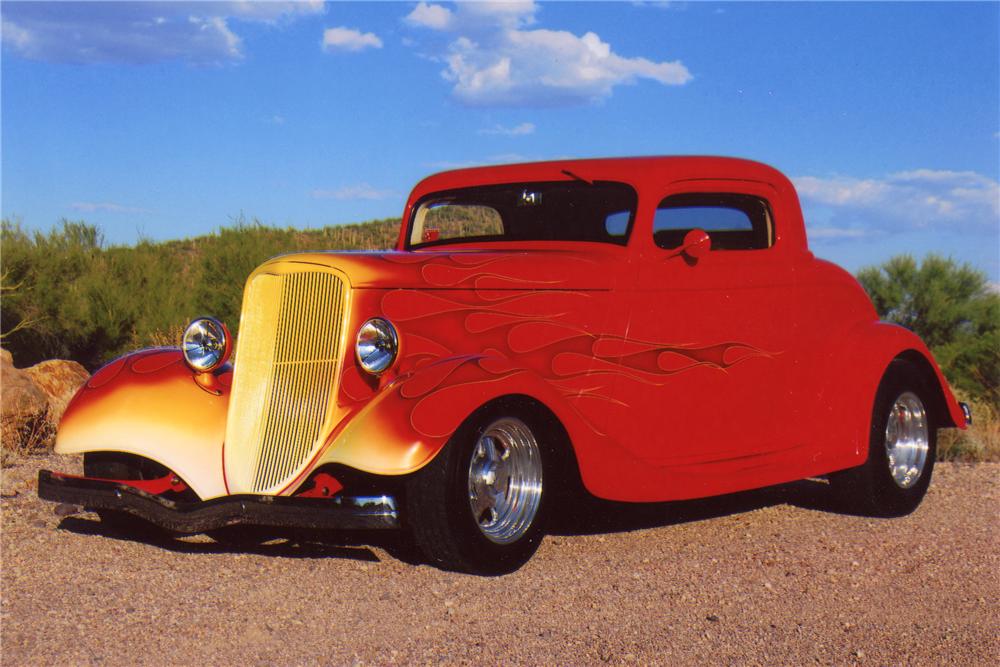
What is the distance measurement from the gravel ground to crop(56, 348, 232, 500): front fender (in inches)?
19.9

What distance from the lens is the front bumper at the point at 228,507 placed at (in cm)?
490

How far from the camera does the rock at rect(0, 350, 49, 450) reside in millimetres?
9305

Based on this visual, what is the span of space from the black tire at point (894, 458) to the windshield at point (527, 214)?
224 cm

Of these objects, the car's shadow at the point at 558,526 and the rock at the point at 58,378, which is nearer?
the car's shadow at the point at 558,526

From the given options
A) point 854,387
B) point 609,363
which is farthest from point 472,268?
point 854,387

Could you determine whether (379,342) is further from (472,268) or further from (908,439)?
(908,439)

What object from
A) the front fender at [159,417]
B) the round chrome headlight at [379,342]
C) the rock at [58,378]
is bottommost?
the rock at [58,378]

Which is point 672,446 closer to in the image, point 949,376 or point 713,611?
point 713,611

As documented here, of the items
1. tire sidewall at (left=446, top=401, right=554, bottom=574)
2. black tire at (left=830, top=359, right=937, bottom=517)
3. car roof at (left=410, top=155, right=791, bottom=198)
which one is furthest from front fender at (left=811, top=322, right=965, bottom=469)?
tire sidewall at (left=446, top=401, right=554, bottom=574)

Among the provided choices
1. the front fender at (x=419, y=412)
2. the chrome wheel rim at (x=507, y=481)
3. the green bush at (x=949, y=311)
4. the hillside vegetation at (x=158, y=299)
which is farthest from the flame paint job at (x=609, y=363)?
the green bush at (x=949, y=311)

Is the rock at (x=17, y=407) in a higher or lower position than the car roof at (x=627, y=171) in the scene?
lower

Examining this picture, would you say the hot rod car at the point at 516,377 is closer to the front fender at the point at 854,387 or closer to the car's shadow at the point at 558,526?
the front fender at the point at 854,387

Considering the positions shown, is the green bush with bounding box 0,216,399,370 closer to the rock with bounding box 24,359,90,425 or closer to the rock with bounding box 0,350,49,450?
the rock with bounding box 24,359,90,425

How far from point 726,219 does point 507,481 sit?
2536mm
